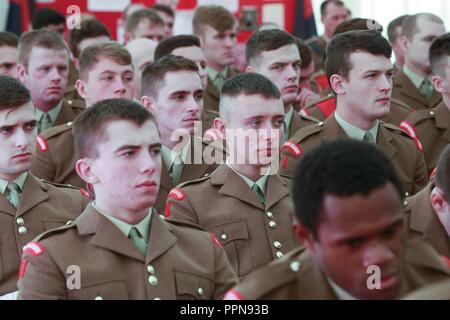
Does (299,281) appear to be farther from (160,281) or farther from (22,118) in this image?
(22,118)

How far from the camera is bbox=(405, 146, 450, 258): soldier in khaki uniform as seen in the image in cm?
338

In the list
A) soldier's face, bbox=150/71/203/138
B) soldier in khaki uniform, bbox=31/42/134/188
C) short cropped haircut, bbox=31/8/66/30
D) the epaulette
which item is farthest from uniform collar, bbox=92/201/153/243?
short cropped haircut, bbox=31/8/66/30

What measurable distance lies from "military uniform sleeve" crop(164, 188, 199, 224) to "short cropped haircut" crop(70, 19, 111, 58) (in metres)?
3.83

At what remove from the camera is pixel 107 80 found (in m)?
5.91

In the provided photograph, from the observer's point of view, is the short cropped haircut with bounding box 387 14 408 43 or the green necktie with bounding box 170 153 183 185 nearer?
the green necktie with bounding box 170 153 183 185

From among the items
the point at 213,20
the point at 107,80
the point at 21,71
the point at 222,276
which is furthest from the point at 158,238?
the point at 213,20

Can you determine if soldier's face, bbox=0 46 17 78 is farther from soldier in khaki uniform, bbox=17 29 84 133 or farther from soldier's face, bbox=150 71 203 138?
soldier's face, bbox=150 71 203 138

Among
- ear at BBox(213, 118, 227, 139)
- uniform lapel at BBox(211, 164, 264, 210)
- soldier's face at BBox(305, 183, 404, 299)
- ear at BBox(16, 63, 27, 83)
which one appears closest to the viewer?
soldier's face at BBox(305, 183, 404, 299)

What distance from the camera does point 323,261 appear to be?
2541 mm

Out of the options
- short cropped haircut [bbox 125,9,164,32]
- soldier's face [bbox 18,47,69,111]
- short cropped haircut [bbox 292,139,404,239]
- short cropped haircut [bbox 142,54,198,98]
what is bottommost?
short cropped haircut [bbox 292,139,404,239]

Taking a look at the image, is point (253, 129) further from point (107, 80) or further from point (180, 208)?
point (107, 80)

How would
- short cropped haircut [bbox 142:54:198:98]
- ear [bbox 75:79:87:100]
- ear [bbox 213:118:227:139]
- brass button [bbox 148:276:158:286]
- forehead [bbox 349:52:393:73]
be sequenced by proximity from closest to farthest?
1. brass button [bbox 148:276:158:286]
2. ear [bbox 213:118:227:139]
3. forehead [bbox 349:52:393:73]
4. short cropped haircut [bbox 142:54:198:98]
5. ear [bbox 75:79:87:100]

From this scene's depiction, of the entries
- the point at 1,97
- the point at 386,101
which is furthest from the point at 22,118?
the point at 386,101

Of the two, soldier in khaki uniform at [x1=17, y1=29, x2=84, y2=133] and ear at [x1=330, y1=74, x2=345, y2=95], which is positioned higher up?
soldier in khaki uniform at [x1=17, y1=29, x2=84, y2=133]
